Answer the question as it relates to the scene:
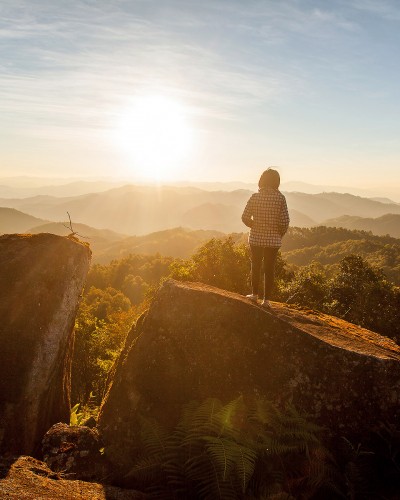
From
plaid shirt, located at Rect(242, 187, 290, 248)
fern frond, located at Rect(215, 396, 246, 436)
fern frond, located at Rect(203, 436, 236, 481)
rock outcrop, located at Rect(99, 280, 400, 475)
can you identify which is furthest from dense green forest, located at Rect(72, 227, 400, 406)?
fern frond, located at Rect(203, 436, 236, 481)

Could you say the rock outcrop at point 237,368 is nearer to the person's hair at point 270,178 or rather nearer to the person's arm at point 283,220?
the person's arm at point 283,220

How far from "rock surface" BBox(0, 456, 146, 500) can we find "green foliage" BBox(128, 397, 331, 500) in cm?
37

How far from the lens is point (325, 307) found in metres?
20.2

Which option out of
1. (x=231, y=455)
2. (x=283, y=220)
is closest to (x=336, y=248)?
(x=283, y=220)

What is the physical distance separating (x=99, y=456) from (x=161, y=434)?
4.36 feet

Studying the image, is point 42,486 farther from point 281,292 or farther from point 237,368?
point 281,292

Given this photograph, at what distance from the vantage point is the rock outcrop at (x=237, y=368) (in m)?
6.14

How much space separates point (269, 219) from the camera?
869 cm

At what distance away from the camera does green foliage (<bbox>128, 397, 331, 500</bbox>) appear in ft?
15.5

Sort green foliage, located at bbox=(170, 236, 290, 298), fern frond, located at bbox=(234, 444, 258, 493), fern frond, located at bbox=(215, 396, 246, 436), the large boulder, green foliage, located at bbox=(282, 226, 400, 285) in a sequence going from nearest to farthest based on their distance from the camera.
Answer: fern frond, located at bbox=(234, 444, 258, 493), fern frond, located at bbox=(215, 396, 246, 436), the large boulder, green foliage, located at bbox=(170, 236, 290, 298), green foliage, located at bbox=(282, 226, 400, 285)

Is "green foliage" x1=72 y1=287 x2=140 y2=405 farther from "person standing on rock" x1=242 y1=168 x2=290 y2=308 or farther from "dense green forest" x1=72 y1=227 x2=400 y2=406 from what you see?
"person standing on rock" x1=242 y1=168 x2=290 y2=308

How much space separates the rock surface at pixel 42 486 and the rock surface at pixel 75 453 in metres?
0.29

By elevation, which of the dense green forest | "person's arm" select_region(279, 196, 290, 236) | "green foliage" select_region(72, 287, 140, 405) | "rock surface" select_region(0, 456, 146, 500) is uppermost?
"person's arm" select_region(279, 196, 290, 236)

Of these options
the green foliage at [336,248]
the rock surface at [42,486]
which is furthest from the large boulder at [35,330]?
the green foliage at [336,248]
